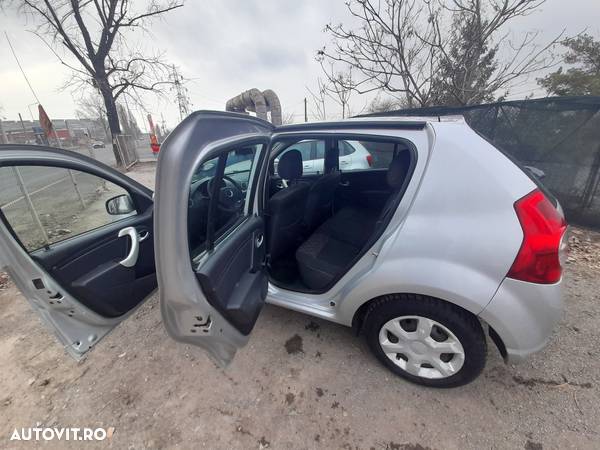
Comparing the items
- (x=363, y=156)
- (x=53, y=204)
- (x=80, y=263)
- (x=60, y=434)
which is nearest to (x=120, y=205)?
(x=80, y=263)

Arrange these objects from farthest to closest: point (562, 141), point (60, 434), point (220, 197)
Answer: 1. point (562, 141)
2. point (220, 197)
3. point (60, 434)

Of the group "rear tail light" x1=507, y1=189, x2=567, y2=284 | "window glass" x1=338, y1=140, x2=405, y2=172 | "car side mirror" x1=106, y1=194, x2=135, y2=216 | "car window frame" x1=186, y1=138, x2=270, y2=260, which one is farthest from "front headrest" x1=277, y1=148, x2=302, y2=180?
"window glass" x1=338, y1=140, x2=405, y2=172

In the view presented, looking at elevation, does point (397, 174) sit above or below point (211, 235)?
above

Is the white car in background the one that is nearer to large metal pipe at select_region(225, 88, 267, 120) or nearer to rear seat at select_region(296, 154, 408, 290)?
rear seat at select_region(296, 154, 408, 290)

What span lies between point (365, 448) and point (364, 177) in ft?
8.62

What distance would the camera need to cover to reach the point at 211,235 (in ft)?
4.32

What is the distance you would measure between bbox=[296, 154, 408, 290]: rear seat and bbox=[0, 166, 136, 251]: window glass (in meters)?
1.39

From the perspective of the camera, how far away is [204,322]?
47.7 inches

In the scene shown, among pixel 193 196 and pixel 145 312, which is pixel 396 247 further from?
pixel 145 312

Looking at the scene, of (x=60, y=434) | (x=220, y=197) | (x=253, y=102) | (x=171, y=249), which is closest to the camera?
(x=171, y=249)

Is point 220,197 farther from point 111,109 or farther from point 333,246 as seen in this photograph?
point 111,109

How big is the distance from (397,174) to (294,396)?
1733mm

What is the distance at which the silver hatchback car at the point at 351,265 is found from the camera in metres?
1.17

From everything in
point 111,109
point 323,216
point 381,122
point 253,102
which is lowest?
point 323,216
